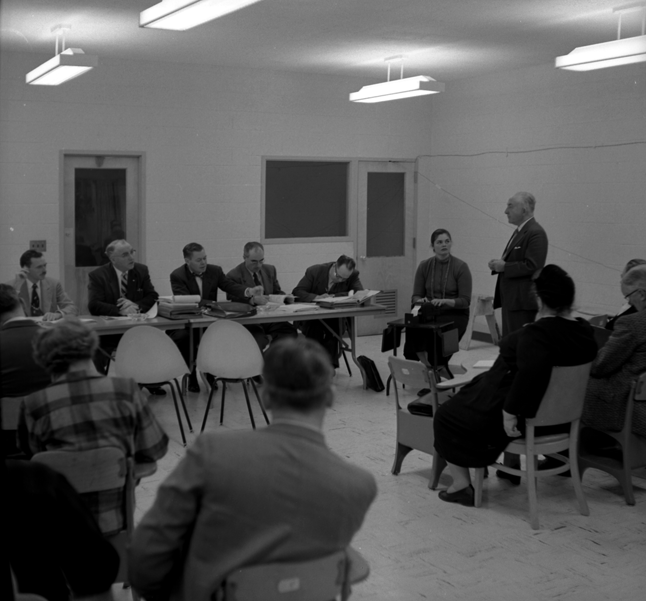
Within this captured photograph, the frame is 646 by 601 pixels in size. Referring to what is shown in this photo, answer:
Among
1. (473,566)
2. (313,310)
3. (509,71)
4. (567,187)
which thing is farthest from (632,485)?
(509,71)

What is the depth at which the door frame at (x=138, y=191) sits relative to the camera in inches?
300

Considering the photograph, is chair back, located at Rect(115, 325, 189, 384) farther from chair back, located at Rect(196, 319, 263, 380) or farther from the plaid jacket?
the plaid jacket

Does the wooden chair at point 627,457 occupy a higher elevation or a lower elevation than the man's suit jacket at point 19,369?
lower

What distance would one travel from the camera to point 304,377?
6.04 feet

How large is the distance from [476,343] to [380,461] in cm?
422

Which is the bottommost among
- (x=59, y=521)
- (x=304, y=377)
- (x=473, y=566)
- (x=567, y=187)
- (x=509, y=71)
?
(x=473, y=566)

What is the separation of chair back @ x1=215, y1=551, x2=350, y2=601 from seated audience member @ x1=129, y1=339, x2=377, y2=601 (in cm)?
2

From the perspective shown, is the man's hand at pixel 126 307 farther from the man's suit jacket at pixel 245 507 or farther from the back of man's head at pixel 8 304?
the man's suit jacket at pixel 245 507

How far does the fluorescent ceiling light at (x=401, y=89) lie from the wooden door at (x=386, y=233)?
1670mm

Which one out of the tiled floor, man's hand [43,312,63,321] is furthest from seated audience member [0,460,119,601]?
man's hand [43,312,63,321]

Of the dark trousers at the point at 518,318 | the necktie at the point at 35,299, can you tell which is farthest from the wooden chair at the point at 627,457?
the necktie at the point at 35,299

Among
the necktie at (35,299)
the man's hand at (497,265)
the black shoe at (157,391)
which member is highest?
the man's hand at (497,265)

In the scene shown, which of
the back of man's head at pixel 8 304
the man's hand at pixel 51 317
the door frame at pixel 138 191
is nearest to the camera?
the back of man's head at pixel 8 304

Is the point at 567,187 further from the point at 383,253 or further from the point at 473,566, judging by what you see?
the point at 473,566
